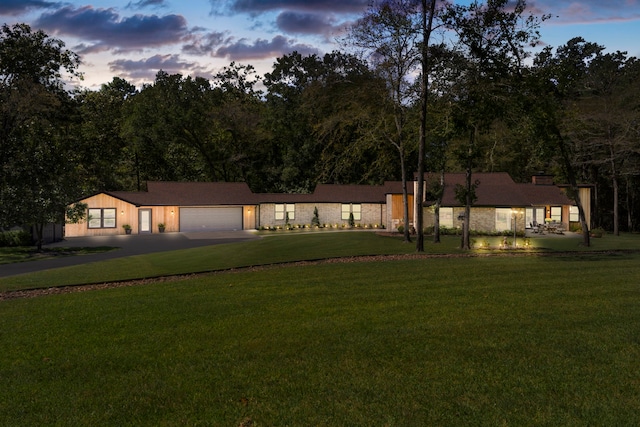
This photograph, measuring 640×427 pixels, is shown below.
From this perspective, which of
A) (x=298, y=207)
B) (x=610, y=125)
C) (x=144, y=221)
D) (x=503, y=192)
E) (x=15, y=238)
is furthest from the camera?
(x=298, y=207)

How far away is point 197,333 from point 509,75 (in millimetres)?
21641

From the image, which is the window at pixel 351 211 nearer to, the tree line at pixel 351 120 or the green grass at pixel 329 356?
the tree line at pixel 351 120

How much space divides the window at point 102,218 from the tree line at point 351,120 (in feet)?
6.77

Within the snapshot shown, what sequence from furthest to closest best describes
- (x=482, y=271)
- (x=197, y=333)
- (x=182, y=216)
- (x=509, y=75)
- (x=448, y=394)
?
(x=182, y=216), (x=509, y=75), (x=482, y=271), (x=197, y=333), (x=448, y=394)

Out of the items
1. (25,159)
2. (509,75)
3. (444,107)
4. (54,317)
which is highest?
(509,75)

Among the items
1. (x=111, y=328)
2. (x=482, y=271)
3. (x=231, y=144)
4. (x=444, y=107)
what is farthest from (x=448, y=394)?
(x=231, y=144)

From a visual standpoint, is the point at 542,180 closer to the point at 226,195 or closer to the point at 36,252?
the point at 226,195

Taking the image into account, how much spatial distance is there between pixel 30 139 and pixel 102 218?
8.86 metres

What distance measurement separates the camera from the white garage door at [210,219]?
43562 millimetres

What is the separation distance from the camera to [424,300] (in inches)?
443

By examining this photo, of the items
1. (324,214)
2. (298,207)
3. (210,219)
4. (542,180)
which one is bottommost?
(210,219)

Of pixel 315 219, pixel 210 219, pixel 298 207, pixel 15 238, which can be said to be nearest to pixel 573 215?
pixel 315 219

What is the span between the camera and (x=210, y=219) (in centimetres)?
4419

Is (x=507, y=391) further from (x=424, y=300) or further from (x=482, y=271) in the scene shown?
(x=482, y=271)
